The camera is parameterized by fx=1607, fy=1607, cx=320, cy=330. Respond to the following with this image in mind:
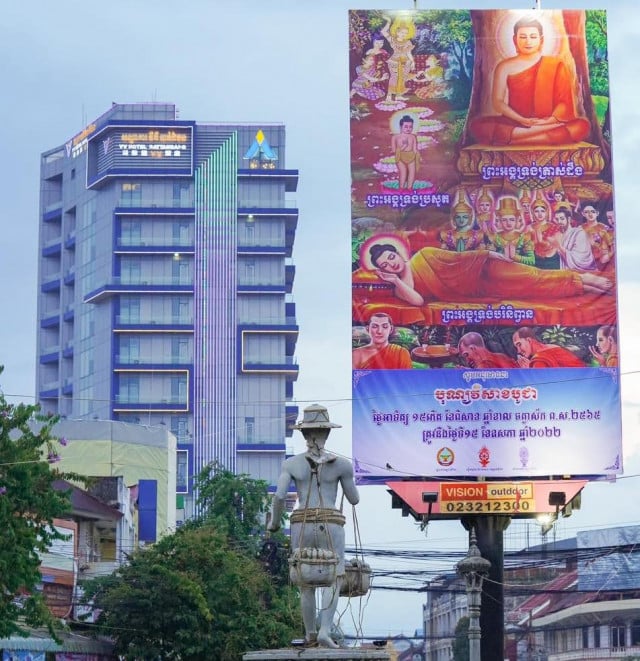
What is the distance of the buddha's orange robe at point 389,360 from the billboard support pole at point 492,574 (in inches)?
182

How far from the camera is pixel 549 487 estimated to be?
138ft

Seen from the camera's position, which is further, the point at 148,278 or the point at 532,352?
the point at 148,278

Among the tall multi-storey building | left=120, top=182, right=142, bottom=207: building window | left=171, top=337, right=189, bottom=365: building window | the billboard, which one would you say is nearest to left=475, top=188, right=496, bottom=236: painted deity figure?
the billboard

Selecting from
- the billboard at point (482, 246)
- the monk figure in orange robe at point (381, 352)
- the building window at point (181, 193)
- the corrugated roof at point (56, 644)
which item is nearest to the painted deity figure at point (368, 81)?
the billboard at point (482, 246)

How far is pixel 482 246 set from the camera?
1684 inches

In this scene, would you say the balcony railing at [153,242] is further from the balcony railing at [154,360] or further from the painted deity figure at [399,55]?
the painted deity figure at [399,55]

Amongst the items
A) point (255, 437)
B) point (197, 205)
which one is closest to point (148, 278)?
point (197, 205)

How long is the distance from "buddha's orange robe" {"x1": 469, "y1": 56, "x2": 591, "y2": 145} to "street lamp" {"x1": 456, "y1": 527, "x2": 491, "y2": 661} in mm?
12038

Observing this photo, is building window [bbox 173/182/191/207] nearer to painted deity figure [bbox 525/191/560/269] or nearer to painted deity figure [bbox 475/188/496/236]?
painted deity figure [bbox 475/188/496/236]

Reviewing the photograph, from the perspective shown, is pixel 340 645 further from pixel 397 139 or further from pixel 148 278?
pixel 148 278

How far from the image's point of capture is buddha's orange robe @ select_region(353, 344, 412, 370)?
42.2 metres

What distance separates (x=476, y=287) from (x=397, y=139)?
4644 mm

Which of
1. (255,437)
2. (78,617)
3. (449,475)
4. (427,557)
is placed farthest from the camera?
(255,437)

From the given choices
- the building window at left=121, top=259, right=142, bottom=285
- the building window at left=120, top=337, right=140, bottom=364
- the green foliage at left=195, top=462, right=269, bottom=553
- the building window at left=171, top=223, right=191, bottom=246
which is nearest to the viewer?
the green foliage at left=195, top=462, right=269, bottom=553
